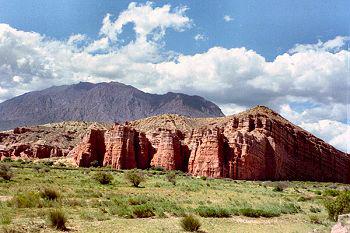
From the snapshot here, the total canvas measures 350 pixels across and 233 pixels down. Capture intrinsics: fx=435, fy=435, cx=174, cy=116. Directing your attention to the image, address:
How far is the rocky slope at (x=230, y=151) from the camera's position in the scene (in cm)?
8431

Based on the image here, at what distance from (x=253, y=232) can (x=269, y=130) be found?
79957mm

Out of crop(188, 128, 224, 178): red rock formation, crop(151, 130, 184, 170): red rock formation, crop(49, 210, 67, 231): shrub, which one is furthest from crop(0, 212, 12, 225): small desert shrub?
crop(151, 130, 184, 170): red rock formation

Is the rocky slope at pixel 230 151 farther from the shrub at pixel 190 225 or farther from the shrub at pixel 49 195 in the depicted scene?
the shrub at pixel 190 225

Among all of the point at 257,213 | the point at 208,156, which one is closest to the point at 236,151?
the point at 208,156

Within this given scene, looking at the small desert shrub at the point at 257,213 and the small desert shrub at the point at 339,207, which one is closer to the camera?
the small desert shrub at the point at 339,207

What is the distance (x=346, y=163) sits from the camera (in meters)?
117

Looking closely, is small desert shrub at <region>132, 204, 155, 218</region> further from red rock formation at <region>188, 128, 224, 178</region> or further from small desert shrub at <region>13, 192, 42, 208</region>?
red rock formation at <region>188, 128, 224, 178</region>

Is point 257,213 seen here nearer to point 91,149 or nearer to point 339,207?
point 339,207

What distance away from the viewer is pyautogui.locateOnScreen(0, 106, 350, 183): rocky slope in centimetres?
8431

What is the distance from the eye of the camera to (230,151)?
85188 millimetres

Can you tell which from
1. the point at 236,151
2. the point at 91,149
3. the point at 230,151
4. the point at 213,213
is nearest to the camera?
the point at 213,213

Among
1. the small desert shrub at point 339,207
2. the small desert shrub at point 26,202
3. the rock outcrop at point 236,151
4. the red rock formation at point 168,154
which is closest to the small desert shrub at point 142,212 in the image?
the small desert shrub at point 26,202

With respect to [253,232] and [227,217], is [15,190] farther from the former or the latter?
[253,232]

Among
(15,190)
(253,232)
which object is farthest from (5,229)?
(15,190)
